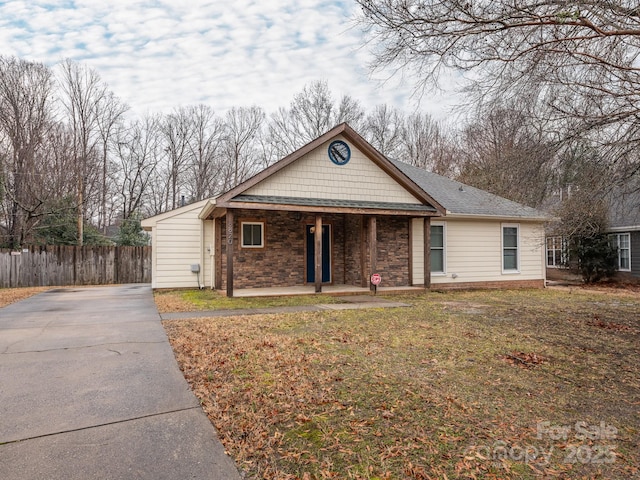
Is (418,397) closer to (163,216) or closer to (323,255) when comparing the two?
(323,255)

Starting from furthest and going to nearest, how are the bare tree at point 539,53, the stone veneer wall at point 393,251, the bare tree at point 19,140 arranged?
the bare tree at point 19,140 → the stone veneer wall at point 393,251 → the bare tree at point 539,53

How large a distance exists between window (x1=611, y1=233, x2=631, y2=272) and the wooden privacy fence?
21.6 meters

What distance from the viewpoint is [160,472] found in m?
2.34

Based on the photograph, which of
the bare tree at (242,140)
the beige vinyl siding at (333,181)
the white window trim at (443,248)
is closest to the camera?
the beige vinyl siding at (333,181)

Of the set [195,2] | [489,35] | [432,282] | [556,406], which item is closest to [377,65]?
[489,35]

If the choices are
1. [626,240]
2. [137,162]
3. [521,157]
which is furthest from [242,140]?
[521,157]

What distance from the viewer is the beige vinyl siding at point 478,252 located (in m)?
13.6

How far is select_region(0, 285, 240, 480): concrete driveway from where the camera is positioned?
241 centimetres

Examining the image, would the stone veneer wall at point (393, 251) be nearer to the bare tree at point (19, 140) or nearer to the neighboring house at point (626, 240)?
the neighboring house at point (626, 240)

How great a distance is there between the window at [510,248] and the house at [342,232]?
4 cm

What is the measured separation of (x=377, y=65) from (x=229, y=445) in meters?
5.34

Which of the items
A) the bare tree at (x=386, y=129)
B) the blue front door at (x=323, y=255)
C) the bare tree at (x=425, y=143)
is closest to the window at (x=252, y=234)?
the blue front door at (x=323, y=255)

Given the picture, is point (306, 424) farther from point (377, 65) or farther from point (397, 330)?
point (377, 65)

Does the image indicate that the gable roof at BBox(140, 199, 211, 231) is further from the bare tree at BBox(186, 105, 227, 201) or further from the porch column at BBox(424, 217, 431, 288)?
the bare tree at BBox(186, 105, 227, 201)
